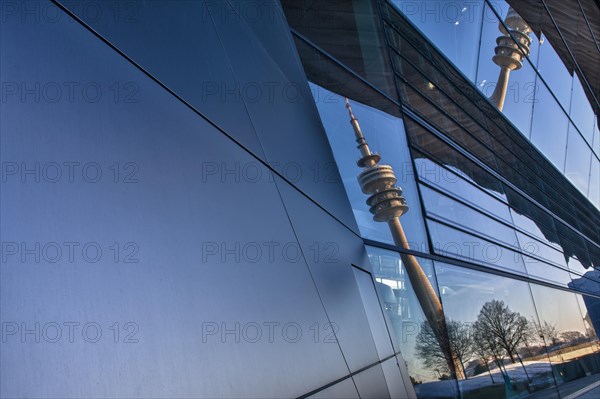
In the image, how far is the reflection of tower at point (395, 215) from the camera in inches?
345

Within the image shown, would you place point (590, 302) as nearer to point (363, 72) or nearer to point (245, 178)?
point (363, 72)

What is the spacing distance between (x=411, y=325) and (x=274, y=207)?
5647 millimetres

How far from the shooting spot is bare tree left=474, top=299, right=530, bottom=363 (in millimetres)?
9703

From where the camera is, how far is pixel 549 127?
687 inches

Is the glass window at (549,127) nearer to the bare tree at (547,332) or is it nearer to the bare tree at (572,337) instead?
the bare tree at (572,337)

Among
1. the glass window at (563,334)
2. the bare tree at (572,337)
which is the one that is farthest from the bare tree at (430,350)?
the bare tree at (572,337)

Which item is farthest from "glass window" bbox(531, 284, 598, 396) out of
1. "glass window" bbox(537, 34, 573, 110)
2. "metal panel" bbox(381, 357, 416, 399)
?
"glass window" bbox(537, 34, 573, 110)

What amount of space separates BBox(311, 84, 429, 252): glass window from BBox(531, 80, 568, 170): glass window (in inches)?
346

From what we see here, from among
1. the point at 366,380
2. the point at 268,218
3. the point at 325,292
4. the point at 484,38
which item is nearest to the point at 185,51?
the point at 268,218

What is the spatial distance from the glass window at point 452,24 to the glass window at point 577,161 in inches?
389

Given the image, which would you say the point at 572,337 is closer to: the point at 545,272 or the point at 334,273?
the point at 545,272

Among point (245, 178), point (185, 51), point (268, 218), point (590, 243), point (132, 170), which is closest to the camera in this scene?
point (132, 170)

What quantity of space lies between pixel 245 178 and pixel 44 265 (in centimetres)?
218

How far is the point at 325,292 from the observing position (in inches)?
195
